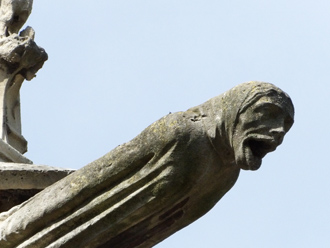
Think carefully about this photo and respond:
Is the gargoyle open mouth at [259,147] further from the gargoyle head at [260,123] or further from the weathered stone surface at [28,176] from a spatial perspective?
the weathered stone surface at [28,176]

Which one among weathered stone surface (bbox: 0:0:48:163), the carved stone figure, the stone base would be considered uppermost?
weathered stone surface (bbox: 0:0:48:163)

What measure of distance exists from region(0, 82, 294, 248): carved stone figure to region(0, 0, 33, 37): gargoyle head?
A: 2.69 metres

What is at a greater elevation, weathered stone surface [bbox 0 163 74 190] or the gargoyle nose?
weathered stone surface [bbox 0 163 74 190]

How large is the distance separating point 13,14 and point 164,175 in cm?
331

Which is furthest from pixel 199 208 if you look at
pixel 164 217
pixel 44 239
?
pixel 44 239

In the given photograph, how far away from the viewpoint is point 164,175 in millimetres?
9156

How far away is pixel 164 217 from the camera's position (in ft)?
30.9

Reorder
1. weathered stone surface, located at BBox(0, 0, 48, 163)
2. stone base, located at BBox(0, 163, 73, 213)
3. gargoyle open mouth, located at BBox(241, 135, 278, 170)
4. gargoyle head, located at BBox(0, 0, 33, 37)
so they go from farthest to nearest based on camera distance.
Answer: gargoyle head, located at BBox(0, 0, 33, 37) < weathered stone surface, located at BBox(0, 0, 48, 163) < stone base, located at BBox(0, 163, 73, 213) < gargoyle open mouth, located at BBox(241, 135, 278, 170)

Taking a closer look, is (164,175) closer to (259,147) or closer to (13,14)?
(259,147)

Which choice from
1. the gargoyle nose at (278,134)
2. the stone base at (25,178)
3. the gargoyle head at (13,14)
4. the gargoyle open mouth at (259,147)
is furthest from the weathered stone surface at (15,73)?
the gargoyle nose at (278,134)

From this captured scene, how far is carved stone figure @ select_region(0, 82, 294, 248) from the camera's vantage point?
29.9 feet

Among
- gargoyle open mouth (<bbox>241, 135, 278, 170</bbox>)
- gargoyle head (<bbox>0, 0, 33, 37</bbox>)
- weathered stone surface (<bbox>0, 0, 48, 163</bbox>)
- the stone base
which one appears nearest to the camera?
gargoyle open mouth (<bbox>241, 135, 278, 170</bbox>)

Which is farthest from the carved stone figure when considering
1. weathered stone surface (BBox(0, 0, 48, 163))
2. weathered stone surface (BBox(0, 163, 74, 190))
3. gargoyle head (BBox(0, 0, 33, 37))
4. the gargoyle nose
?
gargoyle head (BBox(0, 0, 33, 37))

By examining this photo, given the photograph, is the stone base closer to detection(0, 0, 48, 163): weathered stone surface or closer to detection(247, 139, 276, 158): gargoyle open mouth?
detection(0, 0, 48, 163): weathered stone surface
